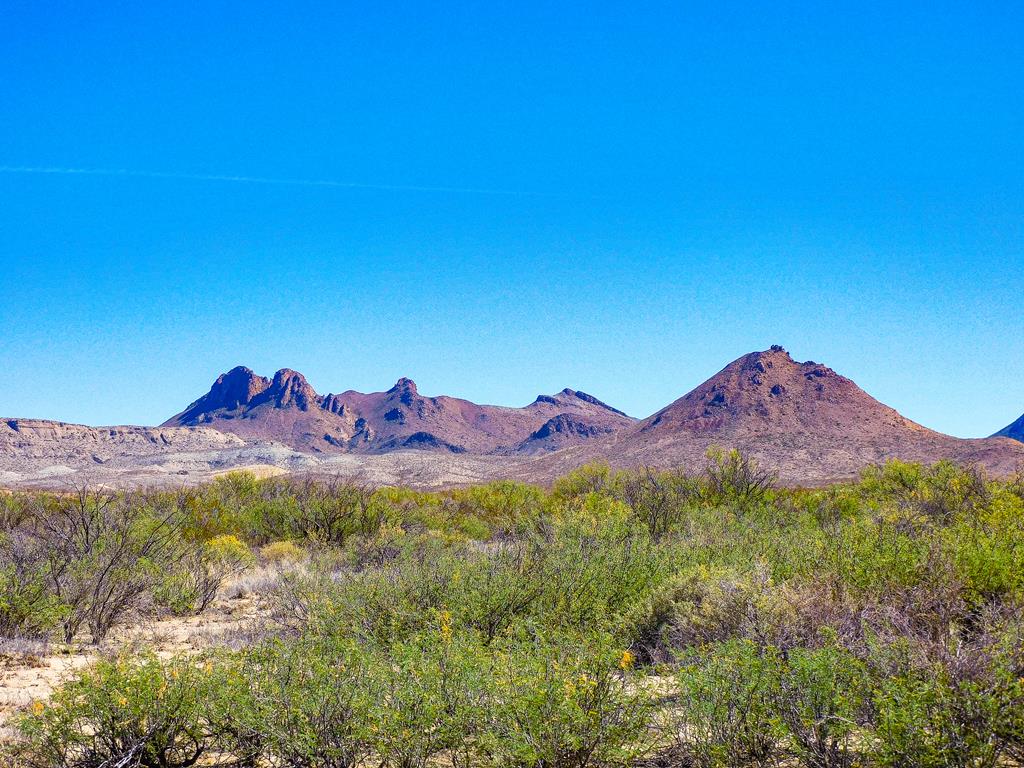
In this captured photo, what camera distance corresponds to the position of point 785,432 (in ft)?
319

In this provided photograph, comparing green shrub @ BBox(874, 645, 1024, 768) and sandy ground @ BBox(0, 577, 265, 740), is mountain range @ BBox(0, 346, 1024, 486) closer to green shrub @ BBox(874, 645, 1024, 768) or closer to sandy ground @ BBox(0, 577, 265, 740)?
sandy ground @ BBox(0, 577, 265, 740)

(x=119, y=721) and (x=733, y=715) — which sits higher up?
(x=733, y=715)

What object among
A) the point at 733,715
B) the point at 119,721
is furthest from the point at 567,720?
the point at 119,721

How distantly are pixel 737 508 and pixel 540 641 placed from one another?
1718 cm

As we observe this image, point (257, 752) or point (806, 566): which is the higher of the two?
point (806, 566)

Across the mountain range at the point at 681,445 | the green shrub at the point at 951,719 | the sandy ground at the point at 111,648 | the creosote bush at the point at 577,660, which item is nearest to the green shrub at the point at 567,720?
the creosote bush at the point at 577,660

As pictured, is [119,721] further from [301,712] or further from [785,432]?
[785,432]

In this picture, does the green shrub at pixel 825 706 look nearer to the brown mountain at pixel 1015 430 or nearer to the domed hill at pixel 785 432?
the domed hill at pixel 785 432

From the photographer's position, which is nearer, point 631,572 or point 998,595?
point 998,595

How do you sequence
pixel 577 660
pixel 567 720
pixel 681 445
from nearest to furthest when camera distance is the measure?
1. pixel 567 720
2. pixel 577 660
3. pixel 681 445

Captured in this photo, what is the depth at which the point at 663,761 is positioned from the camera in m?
5.44

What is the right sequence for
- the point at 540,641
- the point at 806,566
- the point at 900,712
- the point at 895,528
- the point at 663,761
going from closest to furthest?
1. the point at 900,712
2. the point at 663,761
3. the point at 540,641
4. the point at 806,566
5. the point at 895,528

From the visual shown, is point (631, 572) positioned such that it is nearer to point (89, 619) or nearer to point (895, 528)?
point (895, 528)

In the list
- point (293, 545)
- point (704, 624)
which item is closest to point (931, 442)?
point (293, 545)
